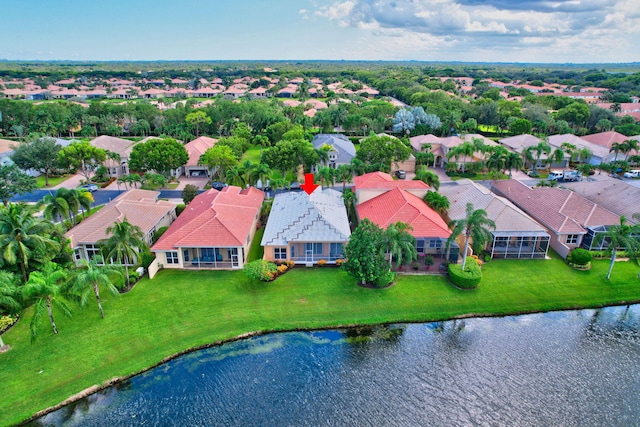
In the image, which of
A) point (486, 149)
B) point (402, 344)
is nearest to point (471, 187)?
point (486, 149)

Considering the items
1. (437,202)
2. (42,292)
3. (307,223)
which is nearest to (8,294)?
(42,292)

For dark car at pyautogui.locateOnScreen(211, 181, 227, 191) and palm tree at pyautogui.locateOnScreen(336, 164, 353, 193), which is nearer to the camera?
palm tree at pyautogui.locateOnScreen(336, 164, 353, 193)

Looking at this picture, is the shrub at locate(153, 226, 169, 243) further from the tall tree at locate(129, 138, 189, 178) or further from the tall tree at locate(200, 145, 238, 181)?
the tall tree at locate(129, 138, 189, 178)

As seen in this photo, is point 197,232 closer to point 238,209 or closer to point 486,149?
point 238,209

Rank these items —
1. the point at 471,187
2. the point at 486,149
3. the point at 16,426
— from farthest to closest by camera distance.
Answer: the point at 486,149
the point at 471,187
the point at 16,426

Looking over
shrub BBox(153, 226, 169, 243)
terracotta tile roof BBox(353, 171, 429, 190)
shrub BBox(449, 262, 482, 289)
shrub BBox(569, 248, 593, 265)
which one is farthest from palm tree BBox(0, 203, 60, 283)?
shrub BBox(569, 248, 593, 265)

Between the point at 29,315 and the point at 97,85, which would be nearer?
the point at 29,315

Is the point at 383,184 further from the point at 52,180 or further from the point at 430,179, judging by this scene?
the point at 52,180
